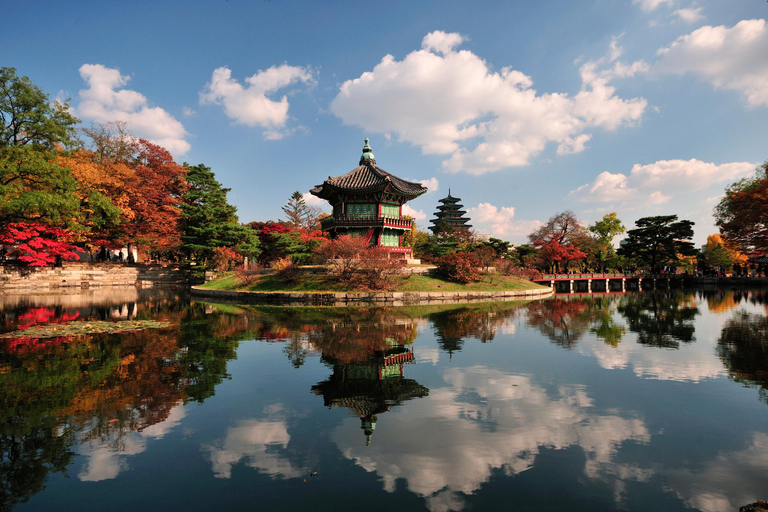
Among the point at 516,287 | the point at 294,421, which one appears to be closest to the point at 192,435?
the point at 294,421

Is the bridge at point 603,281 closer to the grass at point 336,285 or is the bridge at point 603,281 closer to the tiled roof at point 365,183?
the grass at point 336,285

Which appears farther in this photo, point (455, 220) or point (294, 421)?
point (455, 220)

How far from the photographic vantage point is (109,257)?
5228 cm

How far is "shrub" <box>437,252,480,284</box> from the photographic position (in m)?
33.9

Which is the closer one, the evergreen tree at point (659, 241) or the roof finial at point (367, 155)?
the roof finial at point (367, 155)

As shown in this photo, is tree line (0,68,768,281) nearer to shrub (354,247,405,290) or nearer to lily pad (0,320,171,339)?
shrub (354,247,405,290)


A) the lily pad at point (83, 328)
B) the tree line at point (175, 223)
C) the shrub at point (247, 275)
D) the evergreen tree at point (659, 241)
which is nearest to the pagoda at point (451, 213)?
the tree line at point (175, 223)

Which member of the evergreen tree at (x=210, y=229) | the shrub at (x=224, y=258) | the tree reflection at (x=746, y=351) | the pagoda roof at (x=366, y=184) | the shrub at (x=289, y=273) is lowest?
the tree reflection at (x=746, y=351)

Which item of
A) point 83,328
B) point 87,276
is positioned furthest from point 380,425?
point 87,276

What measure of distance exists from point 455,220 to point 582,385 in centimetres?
6584

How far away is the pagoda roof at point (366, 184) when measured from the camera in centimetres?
3575

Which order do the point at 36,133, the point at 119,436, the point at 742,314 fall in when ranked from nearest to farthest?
the point at 119,436
the point at 742,314
the point at 36,133

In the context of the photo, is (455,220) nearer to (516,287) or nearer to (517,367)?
(516,287)

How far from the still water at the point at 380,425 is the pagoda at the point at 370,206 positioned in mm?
24249
